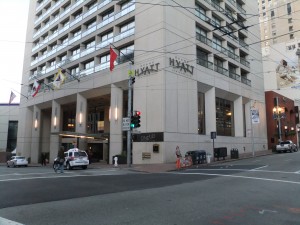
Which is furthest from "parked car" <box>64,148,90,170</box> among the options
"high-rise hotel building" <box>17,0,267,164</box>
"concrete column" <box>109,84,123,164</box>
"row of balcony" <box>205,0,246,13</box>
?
"row of balcony" <box>205,0,246,13</box>

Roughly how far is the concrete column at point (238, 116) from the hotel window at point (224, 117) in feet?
1.82

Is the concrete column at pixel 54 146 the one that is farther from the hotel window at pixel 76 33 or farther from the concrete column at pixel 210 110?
the concrete column at pixel 210 110

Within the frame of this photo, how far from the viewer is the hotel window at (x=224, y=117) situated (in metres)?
40.1

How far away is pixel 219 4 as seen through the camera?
42188 millimetres

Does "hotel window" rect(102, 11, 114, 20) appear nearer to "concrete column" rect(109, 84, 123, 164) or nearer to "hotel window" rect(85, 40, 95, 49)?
"hotel window" rect(85, 40, 95, 49)

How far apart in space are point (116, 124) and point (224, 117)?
16412mm

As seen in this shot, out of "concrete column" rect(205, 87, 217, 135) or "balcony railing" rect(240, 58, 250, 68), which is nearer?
"concrete column" rect(205, 87, 217, 135)

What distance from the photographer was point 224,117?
41.8m

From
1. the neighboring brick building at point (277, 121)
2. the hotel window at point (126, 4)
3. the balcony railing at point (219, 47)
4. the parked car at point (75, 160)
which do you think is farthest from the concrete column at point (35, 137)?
the neighboring brick building at point (277, 121)

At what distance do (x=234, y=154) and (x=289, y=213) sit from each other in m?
24.8

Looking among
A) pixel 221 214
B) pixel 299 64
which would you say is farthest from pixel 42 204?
pixel 299 64

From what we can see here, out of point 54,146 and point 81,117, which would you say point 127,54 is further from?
point 54,146

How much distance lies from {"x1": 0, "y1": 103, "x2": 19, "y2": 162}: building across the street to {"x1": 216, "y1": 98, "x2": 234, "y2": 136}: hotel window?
4773 centimetres

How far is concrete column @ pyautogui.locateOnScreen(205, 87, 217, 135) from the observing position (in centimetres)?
3663
